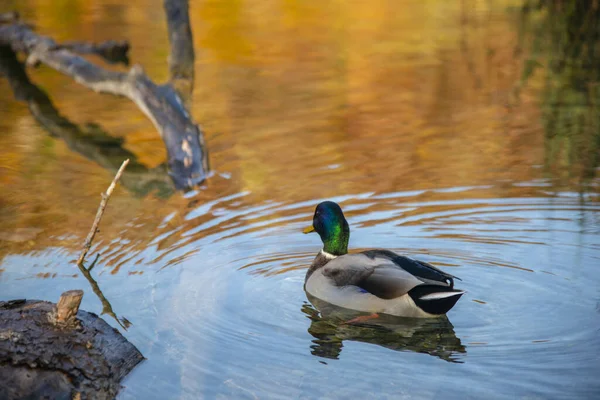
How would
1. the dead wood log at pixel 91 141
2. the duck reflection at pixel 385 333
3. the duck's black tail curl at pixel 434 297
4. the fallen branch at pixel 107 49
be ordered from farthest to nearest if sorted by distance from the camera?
1. the fallen branch at pixel 107 49
2. the dead wood log at pixel 91 141
3. the duck's black tail curl at pixel 434 297
4. the duck reflection at pixel 385 333

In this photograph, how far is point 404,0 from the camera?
2453cm

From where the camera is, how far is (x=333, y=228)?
6156 mm

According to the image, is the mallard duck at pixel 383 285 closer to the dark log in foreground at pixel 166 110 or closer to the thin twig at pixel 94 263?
the thin twig at pixel 94 263

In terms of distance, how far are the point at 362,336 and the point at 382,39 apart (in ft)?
45.1

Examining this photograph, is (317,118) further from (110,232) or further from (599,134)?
(110,232)

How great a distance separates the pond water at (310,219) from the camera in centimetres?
480

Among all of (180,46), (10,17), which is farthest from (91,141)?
(10,17)

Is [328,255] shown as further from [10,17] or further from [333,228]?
[10,17]

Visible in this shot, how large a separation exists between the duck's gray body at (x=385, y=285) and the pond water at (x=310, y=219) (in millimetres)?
125

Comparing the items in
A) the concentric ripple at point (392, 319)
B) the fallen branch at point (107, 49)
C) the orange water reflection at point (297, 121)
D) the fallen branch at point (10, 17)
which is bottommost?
the concentric ripple at point (392, 319)

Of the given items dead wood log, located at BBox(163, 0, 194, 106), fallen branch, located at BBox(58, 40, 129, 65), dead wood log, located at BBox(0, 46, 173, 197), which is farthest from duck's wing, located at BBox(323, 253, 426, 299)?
fallen branch, located at BBox(58, 40, 129, 65)

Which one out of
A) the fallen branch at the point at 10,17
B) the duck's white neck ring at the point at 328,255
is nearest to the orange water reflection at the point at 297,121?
the fallen branch at the point at 10,17

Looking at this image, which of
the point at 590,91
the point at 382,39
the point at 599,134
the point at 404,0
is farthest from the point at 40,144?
the point at 404,0

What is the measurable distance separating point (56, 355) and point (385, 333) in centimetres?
193
